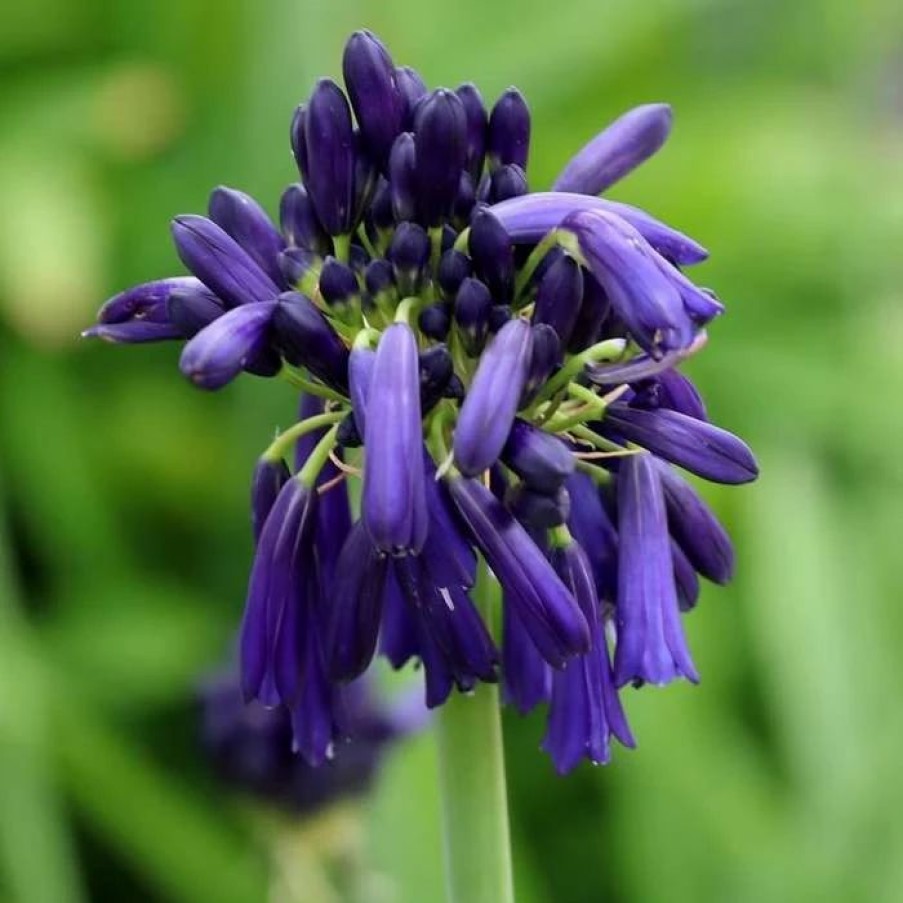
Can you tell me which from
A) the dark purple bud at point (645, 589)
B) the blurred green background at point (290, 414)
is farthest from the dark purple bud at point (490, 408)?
the blurred green background at point (290, 414)

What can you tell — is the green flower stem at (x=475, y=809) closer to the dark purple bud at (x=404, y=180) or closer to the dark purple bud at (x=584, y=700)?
the dark purple bud at (x=584, y=700)

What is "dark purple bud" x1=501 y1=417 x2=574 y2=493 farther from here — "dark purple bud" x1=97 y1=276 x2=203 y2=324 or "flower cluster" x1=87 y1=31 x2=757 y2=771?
"dark purple bud" x1=97 y1=276 x2=203 y2=324

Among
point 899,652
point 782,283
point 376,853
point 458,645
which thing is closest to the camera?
point 458,645

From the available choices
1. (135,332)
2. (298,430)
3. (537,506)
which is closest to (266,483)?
(298,430)

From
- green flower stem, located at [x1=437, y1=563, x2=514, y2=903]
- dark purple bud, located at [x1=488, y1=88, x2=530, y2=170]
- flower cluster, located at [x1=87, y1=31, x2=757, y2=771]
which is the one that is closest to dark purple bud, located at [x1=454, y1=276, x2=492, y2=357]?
flower cluster, located at [x1=87, y1=31, x2=757, y2=771]

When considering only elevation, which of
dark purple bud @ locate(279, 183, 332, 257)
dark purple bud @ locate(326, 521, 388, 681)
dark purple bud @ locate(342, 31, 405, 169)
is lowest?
dark purple bud @ locate(326, 521, 388, 681)

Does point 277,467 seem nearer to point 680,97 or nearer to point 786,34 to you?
point 680,97

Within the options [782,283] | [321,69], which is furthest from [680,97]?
[321,69]
